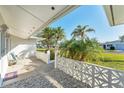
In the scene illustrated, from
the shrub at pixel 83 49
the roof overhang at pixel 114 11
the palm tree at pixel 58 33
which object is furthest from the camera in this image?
the palm tree at pixel 58 33

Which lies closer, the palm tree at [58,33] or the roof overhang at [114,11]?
the roof overhang at [114,11]

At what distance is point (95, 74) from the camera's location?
3.38 m

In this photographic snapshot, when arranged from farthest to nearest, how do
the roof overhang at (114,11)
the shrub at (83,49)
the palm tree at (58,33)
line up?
1. the palm tree at (58,33)
2. the shrub at (83,49)
3. the roof overhang at (114,11)

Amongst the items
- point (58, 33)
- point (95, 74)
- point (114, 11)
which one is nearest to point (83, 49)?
point (95, 74)

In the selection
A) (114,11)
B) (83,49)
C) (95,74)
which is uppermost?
(114,11)

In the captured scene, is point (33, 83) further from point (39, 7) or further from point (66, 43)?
point (39, 7)

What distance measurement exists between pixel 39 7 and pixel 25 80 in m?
2.43

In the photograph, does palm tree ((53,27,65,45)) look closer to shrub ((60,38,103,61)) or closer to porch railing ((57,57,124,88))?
shrub ((60,38,103,61))

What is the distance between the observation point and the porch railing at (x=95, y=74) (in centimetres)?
284

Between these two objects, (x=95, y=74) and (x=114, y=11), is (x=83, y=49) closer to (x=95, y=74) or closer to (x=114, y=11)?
(x=95, y=74)

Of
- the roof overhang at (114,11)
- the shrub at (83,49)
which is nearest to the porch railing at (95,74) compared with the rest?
the shrub at (83,49)

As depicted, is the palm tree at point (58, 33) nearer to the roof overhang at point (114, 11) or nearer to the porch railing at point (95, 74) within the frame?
the porch railing at point (95, 74)

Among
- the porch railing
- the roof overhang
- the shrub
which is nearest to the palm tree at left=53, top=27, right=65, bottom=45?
the shrub
